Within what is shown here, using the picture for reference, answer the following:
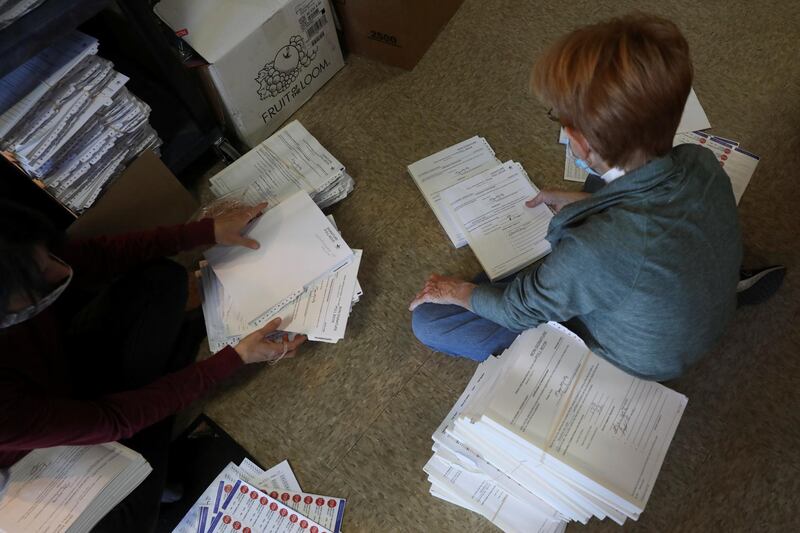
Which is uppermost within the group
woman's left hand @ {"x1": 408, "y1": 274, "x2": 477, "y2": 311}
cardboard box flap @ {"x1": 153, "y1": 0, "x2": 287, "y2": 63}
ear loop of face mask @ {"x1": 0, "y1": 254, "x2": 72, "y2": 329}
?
ear loop of face mask @ {"x1": 0, "y1": 254, "x2": 72, "y2": 329}

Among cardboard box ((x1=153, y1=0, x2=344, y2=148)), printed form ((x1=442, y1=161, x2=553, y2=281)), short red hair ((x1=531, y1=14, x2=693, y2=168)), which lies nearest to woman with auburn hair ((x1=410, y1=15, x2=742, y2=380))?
short red hair ((x1=531, y1=14, x2=693, y2=168))

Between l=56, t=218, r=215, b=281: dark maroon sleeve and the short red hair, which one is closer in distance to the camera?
the short red hair

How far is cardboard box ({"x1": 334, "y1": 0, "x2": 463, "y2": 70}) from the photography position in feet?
5.07

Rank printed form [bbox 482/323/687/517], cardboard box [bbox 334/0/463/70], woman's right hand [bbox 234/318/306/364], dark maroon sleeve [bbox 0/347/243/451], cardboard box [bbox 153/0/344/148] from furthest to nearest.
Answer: cardboard box [bbox 334/0/463/70], cardboard box [bbox 153/0/344/148], woman's right hand [bbox 234/318/306/364], printed form [bbox 482/323/687/517], dark maroon sleeve [bbox 0/347/243/451]

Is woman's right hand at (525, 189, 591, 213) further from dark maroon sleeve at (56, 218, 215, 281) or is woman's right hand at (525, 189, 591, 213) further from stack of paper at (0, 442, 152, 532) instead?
stack of paper at (0, 442, 152, 532)

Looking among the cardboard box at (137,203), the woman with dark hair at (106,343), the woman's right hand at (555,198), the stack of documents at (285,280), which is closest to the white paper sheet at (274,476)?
the woman with dark hair at (106,343)

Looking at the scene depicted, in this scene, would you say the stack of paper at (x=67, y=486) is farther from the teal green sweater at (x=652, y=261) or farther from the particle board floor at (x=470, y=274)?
the teal green sweater at (x=652, y=261)

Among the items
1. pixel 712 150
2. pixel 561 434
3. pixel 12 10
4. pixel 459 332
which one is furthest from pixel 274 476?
pixel 712 150

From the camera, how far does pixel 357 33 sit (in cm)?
167

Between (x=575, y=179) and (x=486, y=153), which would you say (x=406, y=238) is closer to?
(x=486, y=153)

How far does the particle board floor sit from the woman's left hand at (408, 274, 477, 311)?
24 cm

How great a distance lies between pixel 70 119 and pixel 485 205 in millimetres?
1004

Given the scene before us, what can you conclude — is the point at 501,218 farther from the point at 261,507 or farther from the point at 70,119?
the point at 70,119

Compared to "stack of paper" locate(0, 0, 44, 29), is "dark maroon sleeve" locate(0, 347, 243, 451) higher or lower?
lower
